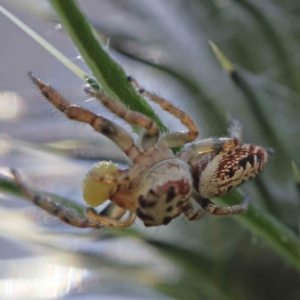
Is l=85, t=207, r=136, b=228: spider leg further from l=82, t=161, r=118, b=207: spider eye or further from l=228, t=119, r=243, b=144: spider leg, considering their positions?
l=228, t=119, r=243, b=144: spider leg

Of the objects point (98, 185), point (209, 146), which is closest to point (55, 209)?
point (98, 185)

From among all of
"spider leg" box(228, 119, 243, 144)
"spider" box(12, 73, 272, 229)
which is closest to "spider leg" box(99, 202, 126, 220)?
"spider" box(12, 73, 272, 229)

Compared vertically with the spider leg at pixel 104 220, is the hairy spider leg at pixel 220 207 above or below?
below

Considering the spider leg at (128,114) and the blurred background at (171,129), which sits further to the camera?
the blurred background at (171,129)

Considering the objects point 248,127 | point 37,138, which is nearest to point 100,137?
point 37,138

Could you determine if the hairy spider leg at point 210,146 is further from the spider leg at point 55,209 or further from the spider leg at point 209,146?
the spider leg at point 55,209

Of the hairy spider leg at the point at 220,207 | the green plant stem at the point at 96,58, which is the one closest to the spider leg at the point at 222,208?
the hairy spider leg at the point at 220,207

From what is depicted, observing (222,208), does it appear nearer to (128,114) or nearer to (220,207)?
(220,207)
